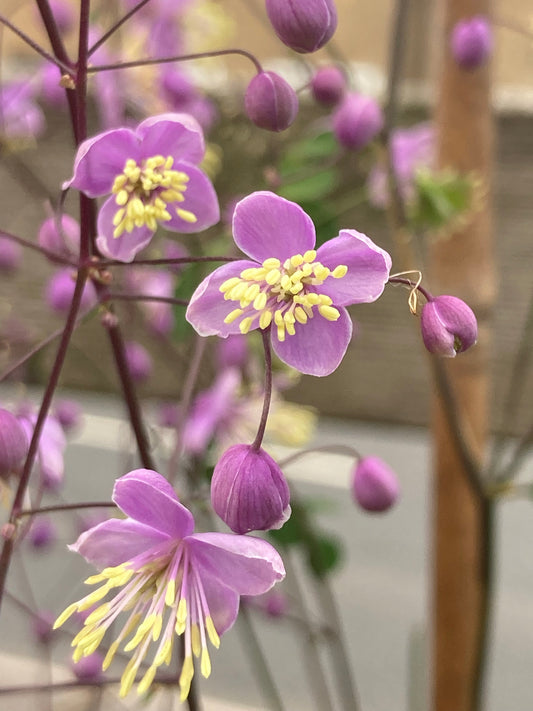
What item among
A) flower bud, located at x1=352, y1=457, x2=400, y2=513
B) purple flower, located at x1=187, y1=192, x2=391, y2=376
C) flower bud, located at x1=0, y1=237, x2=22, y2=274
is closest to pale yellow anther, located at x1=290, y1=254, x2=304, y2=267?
purple flower, located at x1=187, y1=192, x2=391, y2=376

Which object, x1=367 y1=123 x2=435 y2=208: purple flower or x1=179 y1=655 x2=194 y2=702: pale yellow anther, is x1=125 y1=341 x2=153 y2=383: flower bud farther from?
x1=179 y1=655 x2=194 y2=702: pale yellow anther

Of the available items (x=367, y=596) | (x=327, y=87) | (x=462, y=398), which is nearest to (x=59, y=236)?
(x=327, y=87)

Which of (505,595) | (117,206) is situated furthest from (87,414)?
(117,206)

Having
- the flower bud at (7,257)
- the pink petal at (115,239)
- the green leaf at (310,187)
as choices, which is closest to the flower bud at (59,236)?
the pink petal at (115,239)

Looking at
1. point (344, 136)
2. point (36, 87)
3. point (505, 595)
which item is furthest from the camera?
point (505, 595)

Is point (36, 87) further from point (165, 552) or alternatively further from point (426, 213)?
point (165, 552)

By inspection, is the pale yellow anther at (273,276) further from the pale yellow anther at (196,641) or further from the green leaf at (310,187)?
the green leaf at (310,187)
